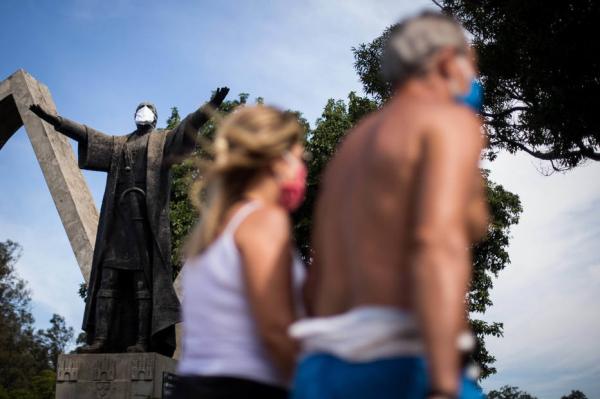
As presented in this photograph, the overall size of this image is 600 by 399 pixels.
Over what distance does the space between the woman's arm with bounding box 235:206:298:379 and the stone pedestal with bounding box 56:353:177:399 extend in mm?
6421

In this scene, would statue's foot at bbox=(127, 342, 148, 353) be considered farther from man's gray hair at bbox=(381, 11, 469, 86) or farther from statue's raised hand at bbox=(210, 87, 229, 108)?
man's gray hair at bbox=(381, 11, 469, 86)

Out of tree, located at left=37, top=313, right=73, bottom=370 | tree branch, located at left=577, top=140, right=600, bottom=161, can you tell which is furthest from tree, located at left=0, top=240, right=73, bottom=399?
tree branch, located at left=577, top=140, right=600, bottom=161

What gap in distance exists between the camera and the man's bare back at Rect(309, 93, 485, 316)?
1520 mm

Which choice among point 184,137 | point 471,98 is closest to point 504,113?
point 184,137

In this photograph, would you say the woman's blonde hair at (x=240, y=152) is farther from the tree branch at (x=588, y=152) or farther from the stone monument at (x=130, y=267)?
the tree branch at (x=588, y=152)

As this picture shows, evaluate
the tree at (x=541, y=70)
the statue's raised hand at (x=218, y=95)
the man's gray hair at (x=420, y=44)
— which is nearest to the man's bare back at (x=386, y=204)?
the man's gray hair at (x=420, y=44)

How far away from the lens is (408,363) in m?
1.51

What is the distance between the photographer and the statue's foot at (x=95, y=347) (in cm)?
820

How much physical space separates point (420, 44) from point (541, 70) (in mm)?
10921

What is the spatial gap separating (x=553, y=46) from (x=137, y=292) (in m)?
7.65

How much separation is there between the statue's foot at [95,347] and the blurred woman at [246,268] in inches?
263

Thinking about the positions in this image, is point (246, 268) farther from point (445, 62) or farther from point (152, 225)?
point (152, 225)

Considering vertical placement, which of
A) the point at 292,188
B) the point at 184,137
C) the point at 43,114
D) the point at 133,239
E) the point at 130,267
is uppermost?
the point at 43,114

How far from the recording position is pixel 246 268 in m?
1.79
